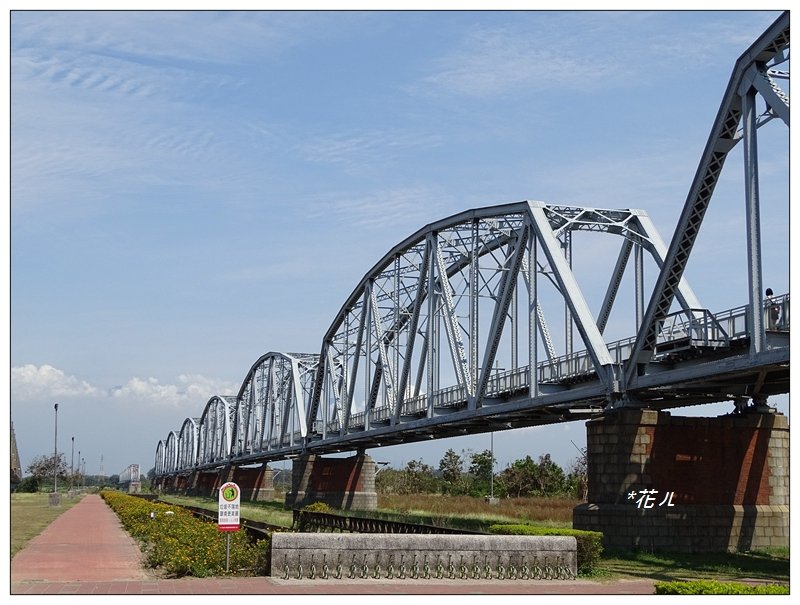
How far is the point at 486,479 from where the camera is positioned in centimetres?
12356

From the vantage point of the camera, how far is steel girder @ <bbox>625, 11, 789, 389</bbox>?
27609 millimetres

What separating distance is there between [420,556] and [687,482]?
Answer: 13820 millimetres

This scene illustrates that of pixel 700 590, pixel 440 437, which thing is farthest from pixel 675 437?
pixel 440 437

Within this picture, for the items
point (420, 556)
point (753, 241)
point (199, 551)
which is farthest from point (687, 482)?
point (199, 551)

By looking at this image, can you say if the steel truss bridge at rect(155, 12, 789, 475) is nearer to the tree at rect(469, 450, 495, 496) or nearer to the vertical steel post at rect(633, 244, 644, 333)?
the vertical steel post at rect(633, 244, 644, 333)

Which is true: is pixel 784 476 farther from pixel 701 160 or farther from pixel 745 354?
pixel 701 160

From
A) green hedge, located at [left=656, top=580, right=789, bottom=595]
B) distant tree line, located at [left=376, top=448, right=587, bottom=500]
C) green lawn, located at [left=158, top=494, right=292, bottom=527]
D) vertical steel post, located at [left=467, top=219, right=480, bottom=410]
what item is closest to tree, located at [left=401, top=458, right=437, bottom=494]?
distant tree line, located at [left=376, top=448, right=587, bottom=500]

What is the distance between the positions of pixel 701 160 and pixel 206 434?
16264cm

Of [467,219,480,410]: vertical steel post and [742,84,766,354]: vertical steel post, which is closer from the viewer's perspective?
[742,84,766,354]: vertical steel post

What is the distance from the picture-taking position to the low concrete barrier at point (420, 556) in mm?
22219

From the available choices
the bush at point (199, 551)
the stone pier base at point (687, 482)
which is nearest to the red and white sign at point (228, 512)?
the bush at point (199, 551)

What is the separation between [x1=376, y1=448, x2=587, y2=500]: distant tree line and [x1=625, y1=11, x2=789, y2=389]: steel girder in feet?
179

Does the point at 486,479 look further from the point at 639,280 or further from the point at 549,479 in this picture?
the point at 639,280

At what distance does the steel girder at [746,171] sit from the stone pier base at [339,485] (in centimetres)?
4769
